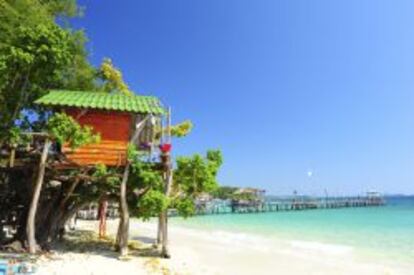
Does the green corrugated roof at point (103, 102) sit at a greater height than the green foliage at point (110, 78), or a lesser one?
lesser

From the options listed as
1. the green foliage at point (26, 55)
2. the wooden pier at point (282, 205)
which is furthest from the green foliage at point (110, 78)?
the wooden pier at point (282, 205)

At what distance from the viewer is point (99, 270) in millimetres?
12875

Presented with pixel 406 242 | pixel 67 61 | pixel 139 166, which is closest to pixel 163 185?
pixel 139 166

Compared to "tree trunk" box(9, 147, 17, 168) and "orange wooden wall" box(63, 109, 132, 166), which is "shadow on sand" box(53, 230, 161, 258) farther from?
"tree trunk" box(9, 147, 17, 168)

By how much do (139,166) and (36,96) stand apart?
5.65 metres

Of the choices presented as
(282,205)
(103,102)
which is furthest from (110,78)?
(282,205)

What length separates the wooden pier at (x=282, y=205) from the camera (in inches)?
2968

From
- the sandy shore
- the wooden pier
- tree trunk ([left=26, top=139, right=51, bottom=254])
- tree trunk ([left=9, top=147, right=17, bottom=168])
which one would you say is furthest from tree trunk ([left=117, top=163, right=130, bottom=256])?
the wooden pier

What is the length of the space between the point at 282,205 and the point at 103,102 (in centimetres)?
7168

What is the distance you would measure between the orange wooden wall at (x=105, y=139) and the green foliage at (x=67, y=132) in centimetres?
100

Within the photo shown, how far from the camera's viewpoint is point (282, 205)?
279 ft

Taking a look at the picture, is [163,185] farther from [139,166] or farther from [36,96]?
[36,96]

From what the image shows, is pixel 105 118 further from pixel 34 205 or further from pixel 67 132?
pixel 34 205

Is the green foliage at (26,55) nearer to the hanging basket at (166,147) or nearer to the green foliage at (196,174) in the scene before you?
the hanging basket at (166,147)
